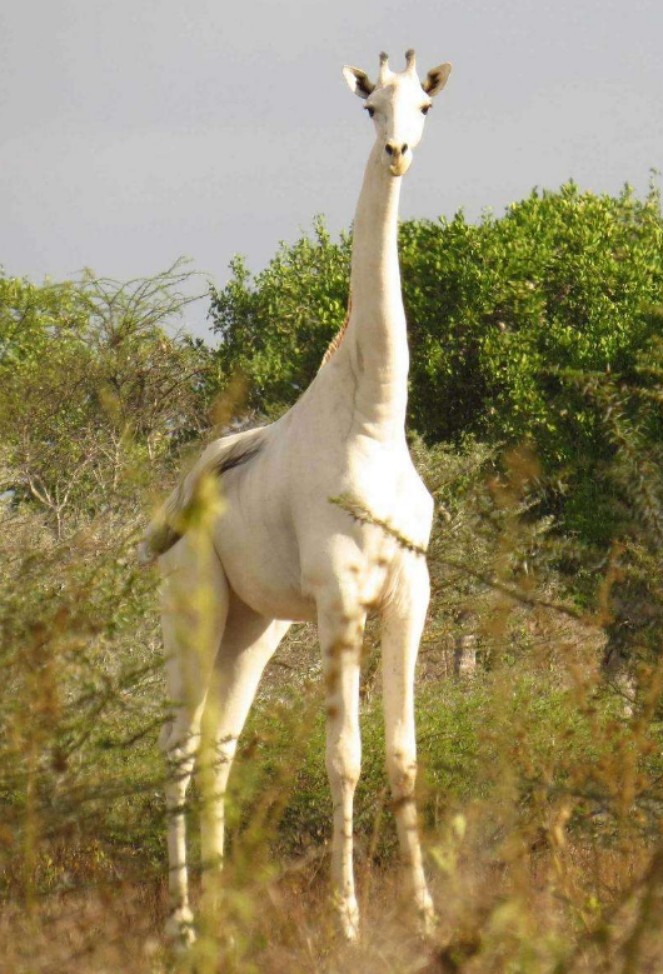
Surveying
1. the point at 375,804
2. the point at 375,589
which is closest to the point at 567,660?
the point at 375,589

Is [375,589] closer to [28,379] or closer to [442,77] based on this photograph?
[442,77]

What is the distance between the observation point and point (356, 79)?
664 cm

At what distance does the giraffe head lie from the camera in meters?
6.25

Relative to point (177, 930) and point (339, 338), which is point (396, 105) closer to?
point (339, 338)

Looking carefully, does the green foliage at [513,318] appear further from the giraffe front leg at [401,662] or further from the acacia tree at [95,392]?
the giraffe front leg at [401,662]

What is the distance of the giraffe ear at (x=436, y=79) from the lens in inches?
264

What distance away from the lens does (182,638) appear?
2.67m

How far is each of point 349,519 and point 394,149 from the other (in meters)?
1.37

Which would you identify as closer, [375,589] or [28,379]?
[375,589]

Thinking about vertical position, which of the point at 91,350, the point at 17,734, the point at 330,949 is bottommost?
the point at 330,949

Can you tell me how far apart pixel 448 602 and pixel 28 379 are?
1145cm

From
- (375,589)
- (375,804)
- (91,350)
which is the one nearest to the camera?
(375,589)

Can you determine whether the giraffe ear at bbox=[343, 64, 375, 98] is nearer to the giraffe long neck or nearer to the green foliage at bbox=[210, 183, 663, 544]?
the giraffe long neck

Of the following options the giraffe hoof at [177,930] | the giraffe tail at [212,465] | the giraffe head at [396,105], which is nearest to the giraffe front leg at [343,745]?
the giraffe hoof at [177,930]
